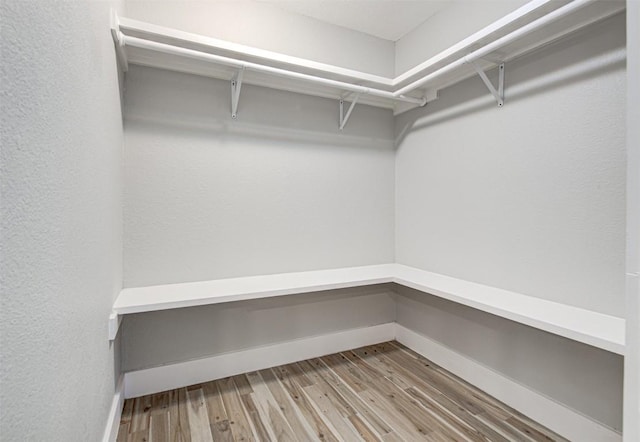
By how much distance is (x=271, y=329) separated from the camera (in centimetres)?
222

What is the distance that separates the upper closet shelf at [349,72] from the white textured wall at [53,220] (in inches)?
16.1

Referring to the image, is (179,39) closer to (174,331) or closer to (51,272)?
(51,272)

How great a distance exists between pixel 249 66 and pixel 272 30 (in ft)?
1.79

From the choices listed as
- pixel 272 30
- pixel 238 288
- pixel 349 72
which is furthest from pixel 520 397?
pixel 272 30

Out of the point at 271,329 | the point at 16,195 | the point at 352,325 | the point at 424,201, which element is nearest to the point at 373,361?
the point at 352,325

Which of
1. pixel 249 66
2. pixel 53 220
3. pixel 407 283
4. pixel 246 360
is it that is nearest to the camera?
pixel 53 220

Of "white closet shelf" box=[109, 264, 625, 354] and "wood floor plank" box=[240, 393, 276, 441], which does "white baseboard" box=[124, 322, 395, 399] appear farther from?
"white closet shelf" box=[109, 264, 625, 354]

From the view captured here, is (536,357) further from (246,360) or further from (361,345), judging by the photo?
(246,360)

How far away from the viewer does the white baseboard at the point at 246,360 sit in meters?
1.89

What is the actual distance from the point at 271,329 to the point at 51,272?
1.67 meters

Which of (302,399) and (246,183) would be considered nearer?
(302,399)

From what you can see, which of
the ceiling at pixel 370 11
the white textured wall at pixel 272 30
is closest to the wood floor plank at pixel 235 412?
the white textured wall at pixel 272 30

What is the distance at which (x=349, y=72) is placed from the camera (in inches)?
79.8

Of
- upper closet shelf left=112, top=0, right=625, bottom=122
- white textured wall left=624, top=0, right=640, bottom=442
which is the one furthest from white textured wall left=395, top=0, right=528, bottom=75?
white textured wall left=624, top=0, right=640, bottom=442
